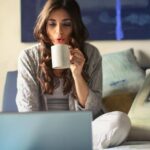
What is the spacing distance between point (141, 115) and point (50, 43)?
51cm

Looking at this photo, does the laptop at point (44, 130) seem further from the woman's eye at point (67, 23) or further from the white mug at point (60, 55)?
the woman's eye at point (67, 23)

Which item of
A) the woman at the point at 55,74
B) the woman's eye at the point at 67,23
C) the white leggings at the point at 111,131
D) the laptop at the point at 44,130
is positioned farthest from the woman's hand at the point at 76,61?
the laptop at the point at 44,130

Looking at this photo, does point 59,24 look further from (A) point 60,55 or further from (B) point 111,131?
(B) point 111,131

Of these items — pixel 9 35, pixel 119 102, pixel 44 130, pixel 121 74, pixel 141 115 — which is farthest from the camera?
pixel 9 35

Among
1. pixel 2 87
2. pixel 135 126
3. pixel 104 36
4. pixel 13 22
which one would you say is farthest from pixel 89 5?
pixel 135 126

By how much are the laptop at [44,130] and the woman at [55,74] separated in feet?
2.82

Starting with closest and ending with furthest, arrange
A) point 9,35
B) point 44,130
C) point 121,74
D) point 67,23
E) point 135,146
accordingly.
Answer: point 44,130 < point 135,146 < point 67,23 < point 121,74 < point 9,35

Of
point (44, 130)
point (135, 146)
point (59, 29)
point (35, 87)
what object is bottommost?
point (135, 146)

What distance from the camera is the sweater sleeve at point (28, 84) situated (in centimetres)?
156

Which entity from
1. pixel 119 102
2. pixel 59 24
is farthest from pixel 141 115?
pixel 59 24

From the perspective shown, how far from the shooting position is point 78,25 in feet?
5.31

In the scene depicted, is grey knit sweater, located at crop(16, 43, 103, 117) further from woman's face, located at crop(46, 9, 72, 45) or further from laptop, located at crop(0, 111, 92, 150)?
laptop, located at crop(0, 111, 92, 150)

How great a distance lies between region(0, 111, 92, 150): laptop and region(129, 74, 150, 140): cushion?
2.56 ft

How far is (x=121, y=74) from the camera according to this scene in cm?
189
